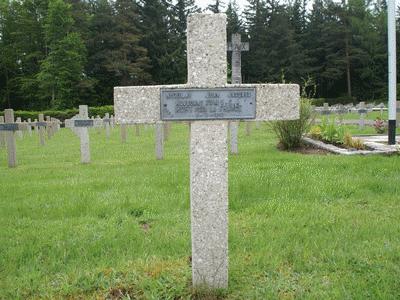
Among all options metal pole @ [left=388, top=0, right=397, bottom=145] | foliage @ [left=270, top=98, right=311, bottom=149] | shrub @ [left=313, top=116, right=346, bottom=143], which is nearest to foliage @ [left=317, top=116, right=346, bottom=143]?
shrub @ [left=313, top=116, right=346, bottom=143]

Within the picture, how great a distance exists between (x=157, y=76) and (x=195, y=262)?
45.7 meters

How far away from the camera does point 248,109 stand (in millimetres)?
2682

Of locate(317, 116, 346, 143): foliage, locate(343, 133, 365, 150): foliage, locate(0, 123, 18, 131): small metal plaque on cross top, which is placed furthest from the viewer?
locate(317, 116, 346, 143): foliage

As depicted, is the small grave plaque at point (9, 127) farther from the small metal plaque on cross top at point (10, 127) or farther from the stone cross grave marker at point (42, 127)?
the stone cross grave marker at point (42, 127)

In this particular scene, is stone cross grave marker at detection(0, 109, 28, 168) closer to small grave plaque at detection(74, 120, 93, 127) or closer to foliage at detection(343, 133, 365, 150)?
small grave plaque at detection(74, 120, 93, 127)

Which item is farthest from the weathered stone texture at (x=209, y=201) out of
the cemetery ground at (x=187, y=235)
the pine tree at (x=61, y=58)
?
the pine tree at (x=61, y=58)

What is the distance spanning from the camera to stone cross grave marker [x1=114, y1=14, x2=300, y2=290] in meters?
2.59

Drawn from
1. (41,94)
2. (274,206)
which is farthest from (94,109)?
(274,206)

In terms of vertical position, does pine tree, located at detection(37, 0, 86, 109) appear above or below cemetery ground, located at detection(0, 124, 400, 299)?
above

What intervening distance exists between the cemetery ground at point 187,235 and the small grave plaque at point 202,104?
123cm

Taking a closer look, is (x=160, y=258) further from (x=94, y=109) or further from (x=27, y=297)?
(x=94, y=109)

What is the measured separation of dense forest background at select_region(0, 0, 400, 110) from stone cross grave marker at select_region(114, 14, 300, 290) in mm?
39562

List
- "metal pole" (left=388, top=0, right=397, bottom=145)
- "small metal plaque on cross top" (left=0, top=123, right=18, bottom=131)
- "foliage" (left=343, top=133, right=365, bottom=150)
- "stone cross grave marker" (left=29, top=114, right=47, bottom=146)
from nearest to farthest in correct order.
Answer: "small metal plaque on cross top" (left=0, top=123, right=18, bottom=131), "foliage" (left=343, top=133, right=365, bottom=150), "metal pole" (left=388, top=0, right=397, bottom=145), "stone cross grave marker" (left=29, top=114, right=47, bottom=146)

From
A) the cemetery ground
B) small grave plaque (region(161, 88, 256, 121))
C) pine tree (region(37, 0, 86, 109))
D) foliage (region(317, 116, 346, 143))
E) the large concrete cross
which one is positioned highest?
pine tree (region(37, 0, 86, 109))
